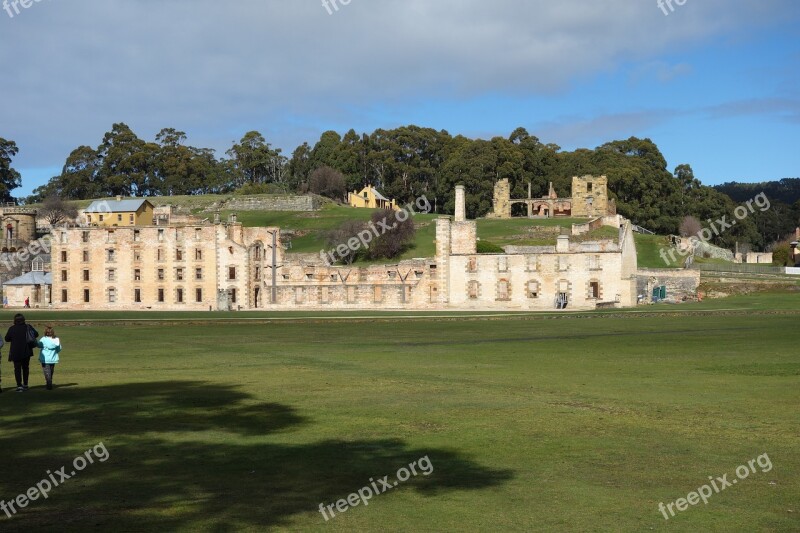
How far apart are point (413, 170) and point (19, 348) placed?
139564 mm

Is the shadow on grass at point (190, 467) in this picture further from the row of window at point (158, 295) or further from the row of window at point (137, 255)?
the row of window at point (137, 255)

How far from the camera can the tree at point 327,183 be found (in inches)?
6280

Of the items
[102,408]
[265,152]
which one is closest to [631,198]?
[265,152]

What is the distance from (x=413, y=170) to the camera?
161 metres

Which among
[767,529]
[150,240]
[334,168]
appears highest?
[334,168]

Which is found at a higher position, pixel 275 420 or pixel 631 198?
pixel 631 198

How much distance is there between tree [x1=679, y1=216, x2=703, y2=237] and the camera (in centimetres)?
13388

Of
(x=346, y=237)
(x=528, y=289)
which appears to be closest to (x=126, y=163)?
(x=346, y=237)

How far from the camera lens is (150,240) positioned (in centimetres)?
9675

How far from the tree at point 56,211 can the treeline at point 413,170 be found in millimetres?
22680

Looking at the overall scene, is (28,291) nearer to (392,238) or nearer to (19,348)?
(392,238)

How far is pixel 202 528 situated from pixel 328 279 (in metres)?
79.1

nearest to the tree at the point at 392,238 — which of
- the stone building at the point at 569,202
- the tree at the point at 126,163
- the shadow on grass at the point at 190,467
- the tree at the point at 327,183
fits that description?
the stone building at the point at 569,202

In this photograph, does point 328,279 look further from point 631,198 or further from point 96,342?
point 631,198
